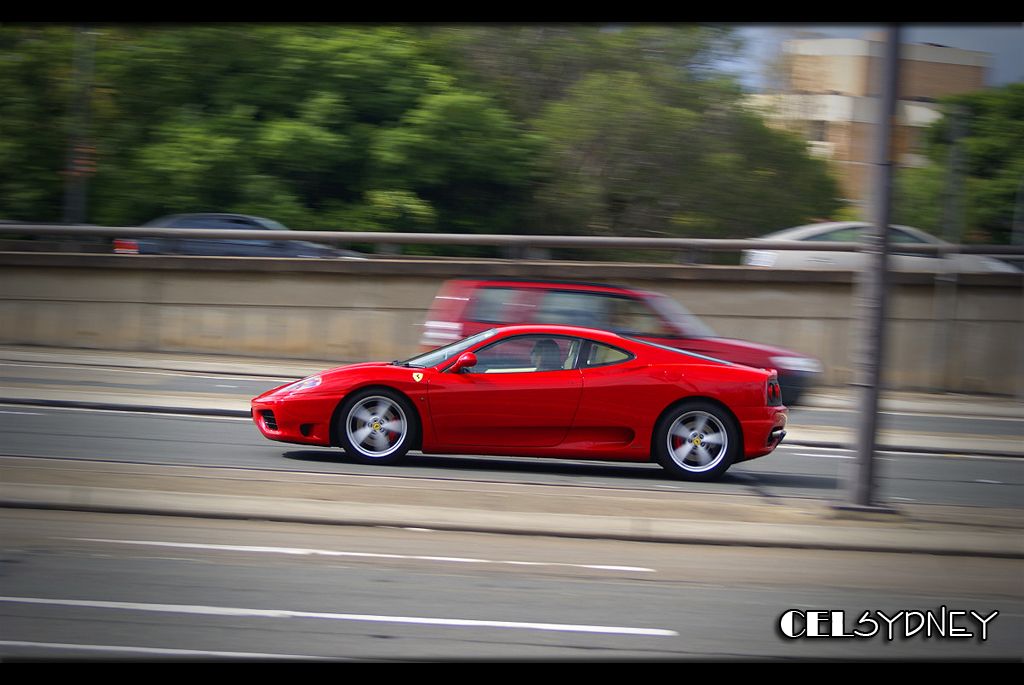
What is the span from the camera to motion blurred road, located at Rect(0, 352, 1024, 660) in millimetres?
4820

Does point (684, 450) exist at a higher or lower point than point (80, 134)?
lower

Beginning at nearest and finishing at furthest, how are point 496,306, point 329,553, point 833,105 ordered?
1. point 329,553
2. point 496,306
3. point 833,105

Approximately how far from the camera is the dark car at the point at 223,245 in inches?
843

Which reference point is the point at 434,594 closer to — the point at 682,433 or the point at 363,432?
the point at 363,432

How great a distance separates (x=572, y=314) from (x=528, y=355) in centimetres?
359

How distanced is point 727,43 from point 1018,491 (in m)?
21.8

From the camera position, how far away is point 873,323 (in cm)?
806

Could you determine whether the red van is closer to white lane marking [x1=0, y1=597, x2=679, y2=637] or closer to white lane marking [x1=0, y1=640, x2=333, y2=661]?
white lane marking [x1=0, y1=597, x2=679, y2=637]

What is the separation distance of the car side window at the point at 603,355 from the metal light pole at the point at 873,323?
2.23m

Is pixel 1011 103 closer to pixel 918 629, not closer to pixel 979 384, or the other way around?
pixel 979 384

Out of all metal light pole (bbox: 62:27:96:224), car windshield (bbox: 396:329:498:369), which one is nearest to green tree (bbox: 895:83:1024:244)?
car windshield (bbox: 396:329:498:369)

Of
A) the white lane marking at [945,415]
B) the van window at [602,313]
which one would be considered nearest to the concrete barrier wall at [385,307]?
the white lane marking at [945,415]

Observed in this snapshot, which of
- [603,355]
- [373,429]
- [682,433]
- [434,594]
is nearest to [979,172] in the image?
[682,433]

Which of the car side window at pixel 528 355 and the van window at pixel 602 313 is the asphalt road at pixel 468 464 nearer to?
the car side window at pixel 528 355
